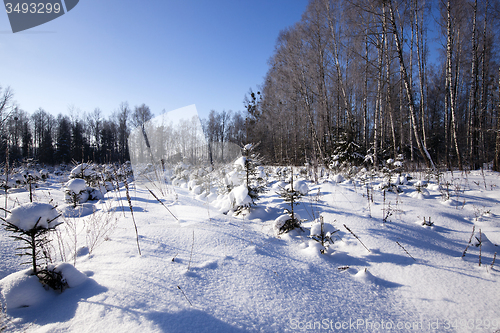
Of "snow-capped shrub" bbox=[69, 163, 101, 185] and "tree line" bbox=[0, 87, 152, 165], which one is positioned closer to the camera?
"snow-capped shrub" bbox=[69, 163, 101, 185]

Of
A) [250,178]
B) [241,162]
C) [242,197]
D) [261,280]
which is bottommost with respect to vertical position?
[261,280]

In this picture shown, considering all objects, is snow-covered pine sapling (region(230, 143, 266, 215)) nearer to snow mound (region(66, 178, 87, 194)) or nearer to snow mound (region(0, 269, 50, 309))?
snow mound (region(0, 269, 50, 309))

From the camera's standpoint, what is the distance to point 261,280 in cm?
157

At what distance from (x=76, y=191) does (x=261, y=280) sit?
414cm

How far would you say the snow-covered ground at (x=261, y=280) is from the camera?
1169mm

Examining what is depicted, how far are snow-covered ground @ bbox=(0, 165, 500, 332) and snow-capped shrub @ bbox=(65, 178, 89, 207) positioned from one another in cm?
189

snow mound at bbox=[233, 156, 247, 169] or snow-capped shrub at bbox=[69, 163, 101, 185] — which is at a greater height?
snow mound at bbox=[233, 156, 247, 169]

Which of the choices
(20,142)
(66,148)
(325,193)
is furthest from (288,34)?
(20,142)

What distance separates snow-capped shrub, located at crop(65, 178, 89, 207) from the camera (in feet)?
12.3

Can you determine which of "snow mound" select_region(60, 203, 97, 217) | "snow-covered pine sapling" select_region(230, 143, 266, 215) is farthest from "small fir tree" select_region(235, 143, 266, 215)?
"snow mound" select_region(60, 203, 97, 217)

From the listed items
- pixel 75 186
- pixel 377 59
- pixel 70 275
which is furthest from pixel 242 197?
pixel 377 59

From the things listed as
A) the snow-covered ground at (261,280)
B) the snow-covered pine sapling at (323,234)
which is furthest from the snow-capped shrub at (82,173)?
the snow-covered pine sapling at (323,234)

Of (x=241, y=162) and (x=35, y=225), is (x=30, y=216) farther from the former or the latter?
(x=241, y=162)

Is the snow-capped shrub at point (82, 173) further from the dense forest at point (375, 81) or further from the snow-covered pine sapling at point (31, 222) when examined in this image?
the snow-covered pine sapling at point (31, 222)
